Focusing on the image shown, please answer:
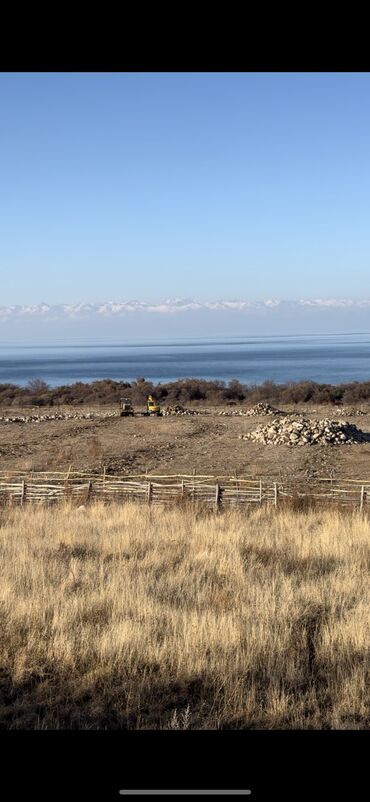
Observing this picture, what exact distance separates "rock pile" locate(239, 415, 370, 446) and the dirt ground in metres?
0.68

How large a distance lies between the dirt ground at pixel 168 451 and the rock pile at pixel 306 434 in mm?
678

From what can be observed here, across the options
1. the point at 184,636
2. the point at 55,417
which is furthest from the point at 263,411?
the point at 184,636

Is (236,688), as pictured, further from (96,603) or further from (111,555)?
(111,555)

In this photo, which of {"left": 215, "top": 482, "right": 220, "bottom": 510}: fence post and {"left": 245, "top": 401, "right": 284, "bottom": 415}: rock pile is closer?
{"left": 215, "top": 482, "right": 220, "bottom": 510}: fence post

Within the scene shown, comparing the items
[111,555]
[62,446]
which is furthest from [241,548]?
[62,446]

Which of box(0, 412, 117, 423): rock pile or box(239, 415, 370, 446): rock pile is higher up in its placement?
box(239, 415, 370, 446): rock pile

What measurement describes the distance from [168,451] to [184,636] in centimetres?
2009

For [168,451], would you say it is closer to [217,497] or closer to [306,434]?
[306,434]

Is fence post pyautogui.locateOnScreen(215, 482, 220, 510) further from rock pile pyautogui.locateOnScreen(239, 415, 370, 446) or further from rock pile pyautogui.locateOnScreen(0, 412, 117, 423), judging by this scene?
rock pile pyautogui.locateOnScreen(0, 412, 117, 423)

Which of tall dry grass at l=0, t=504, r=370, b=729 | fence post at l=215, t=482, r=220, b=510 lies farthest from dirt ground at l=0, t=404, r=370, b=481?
tall dry grass at l=0, t=504, r=370, b=729

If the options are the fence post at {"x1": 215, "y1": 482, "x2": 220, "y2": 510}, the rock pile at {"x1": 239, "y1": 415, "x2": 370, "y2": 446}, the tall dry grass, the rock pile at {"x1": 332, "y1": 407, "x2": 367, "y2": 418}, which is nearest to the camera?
the tall dry grass

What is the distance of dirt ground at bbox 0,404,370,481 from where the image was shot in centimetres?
2139
